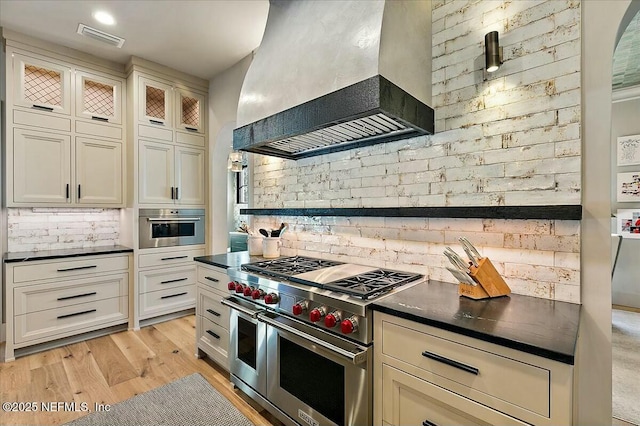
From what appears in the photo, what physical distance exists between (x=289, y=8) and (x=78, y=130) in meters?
2.66

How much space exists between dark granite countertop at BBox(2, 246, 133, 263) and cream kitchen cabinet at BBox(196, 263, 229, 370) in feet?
4.53

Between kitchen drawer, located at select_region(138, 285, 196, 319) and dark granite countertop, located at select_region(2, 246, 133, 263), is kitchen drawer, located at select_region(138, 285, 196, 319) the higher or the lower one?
the lower one

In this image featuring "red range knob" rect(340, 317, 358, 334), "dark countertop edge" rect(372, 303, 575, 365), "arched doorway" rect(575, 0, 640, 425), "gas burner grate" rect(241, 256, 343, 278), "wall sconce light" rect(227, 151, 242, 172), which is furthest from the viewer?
"wall sconce light" rect(227, 151, 242, 172)

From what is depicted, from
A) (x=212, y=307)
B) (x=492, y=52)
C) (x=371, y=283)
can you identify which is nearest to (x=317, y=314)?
(x=371, y=283)

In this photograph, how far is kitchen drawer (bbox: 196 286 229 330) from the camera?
2.34 metres

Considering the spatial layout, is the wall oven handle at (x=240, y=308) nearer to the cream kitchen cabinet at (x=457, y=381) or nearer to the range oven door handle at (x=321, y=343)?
the range oven door handle at (x=321, y=343)

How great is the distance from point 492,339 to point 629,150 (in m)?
4.47

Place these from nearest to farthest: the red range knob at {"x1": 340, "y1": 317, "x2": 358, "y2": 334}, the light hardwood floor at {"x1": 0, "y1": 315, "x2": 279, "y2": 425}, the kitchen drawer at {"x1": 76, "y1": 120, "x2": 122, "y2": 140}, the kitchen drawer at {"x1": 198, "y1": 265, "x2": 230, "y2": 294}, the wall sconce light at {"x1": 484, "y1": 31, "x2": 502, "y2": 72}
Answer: the red range knob at {"x1": 340, "y1": 317, "x2": 358, "y2": 334} → the wall sconce light at {"x1": 484, "y1": 31, "x2": 502, "y2": 72} → the light hardwood floor at {"x1": 0, "y1": 315, "x2": 279, "y2": 425} → the kitchen drawer at {"x1": 198, "y1": 265, "x2": 230, "y2": 294} → the kitchen drawer at {"x1": 76, "y1": 120, "x2": 122, "y2": 140}

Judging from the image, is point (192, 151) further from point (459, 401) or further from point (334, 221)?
point (459, 401)

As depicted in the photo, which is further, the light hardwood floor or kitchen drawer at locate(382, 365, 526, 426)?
the light hardwood floor

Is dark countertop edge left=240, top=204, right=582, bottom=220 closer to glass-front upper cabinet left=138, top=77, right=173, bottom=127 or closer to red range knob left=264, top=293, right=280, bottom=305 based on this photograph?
red range knob left=264, top=293, right=280, bottom=305

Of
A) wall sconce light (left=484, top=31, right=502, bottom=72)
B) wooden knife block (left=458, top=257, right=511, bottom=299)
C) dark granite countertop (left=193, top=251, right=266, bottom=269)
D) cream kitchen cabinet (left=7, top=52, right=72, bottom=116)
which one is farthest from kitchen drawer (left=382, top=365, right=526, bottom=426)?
cream kitchen cabinet (left=7, top=52, right=72, bottom=116)

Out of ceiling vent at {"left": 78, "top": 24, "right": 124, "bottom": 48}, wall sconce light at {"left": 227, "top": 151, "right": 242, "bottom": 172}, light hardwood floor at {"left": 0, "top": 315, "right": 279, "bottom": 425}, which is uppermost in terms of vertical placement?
ceiling vent at {"left": 78, "top": 24, "right": 124, "bottom": 48}

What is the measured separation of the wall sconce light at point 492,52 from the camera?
1.49 meters
